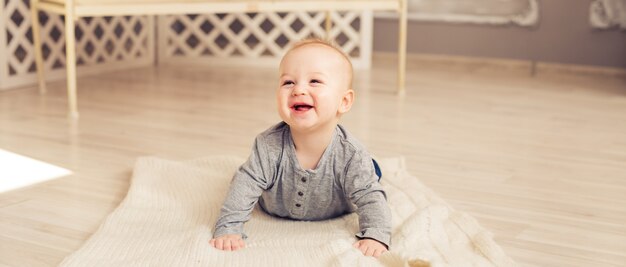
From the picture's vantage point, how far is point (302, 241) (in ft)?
4.26

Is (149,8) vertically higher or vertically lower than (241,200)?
higher

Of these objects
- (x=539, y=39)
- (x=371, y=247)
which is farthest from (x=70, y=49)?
(x=539, y=39)

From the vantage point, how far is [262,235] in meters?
1.33

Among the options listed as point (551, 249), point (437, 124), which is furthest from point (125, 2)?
point (551, 249)

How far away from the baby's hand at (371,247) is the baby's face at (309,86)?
0.21 meters

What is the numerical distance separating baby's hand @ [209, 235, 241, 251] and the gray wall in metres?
2.66

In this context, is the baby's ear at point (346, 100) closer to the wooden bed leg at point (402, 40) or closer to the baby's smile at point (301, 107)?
the baby's smile at point (301, 107)

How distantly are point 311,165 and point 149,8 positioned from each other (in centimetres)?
135

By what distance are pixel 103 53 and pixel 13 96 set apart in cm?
70

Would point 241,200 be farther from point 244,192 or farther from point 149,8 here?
point 149,8

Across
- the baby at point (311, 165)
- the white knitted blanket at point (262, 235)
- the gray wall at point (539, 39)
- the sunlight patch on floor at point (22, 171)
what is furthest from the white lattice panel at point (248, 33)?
the baby at point (311, 165)

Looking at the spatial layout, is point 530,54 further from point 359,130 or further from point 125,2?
point 125,2

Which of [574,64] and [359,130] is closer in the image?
[359,130]

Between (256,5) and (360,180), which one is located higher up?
(256,5)
